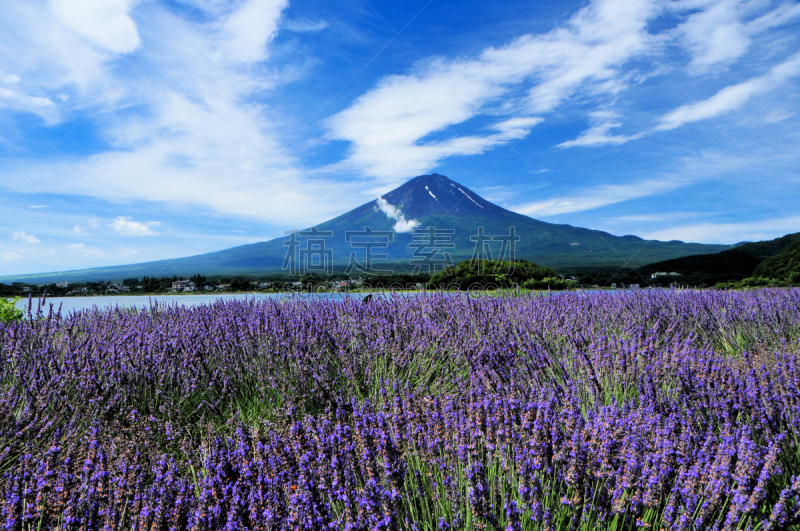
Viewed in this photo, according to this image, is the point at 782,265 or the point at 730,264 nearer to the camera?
the point at 782,265

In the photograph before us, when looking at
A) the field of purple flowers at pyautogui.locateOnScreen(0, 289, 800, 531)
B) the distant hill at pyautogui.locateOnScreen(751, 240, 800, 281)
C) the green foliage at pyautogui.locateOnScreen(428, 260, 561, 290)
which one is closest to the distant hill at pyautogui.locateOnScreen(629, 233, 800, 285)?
the distant hill at pyautogui.locateOnScreen(751, 240, 800, 281)

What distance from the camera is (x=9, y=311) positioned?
5176 millimetres

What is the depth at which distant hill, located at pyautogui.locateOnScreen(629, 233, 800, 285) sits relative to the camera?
10.4 meters

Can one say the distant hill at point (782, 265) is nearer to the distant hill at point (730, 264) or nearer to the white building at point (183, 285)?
the distant hill at point (730, 264)

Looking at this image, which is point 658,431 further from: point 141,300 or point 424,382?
point 141,300

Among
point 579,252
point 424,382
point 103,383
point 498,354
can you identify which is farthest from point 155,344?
point 579,252

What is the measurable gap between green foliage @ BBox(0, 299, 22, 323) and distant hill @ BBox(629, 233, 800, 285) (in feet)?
36.5

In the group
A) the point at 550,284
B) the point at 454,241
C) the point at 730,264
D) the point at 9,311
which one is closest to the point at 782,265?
the point at 730,264

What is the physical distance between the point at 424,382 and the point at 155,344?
1.85m

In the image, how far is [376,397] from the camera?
2277mm

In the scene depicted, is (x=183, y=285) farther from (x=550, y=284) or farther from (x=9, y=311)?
(x=550, y=284)

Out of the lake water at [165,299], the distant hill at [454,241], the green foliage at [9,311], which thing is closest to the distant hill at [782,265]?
the lake water at [165,299]

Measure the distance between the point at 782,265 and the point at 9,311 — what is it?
15219 mm

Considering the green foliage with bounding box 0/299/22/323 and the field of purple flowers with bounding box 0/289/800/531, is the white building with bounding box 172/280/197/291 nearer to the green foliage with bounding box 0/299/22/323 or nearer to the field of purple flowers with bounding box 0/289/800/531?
the green foliage with bounding box 0/299/22/323
